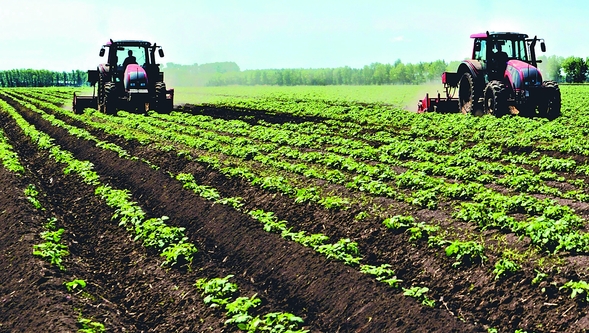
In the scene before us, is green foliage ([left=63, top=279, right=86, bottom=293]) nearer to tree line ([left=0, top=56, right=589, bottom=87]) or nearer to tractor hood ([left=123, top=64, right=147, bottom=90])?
tractor hood ([left=123, top=64, right=147, bottom=90])

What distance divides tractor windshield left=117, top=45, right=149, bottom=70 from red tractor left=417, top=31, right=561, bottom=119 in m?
12.3

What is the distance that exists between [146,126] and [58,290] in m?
15.3

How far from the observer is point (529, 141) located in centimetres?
1684

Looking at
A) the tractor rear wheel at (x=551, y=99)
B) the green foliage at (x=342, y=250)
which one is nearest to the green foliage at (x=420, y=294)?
the green foliage at (x=342, y=250)

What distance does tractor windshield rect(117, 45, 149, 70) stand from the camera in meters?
25.8

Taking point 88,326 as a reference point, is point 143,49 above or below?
above

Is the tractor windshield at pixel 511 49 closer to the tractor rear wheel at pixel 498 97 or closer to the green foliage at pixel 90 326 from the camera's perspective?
the tractor rear wheel at pixel 498 97

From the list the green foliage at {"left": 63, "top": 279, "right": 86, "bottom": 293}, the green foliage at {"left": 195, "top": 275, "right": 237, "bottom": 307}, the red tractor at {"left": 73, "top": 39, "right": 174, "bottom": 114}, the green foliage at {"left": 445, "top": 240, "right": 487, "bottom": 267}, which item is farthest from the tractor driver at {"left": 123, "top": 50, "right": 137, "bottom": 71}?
the green foliage at {"left": 445, "top": 240, "right": 487, "bottom": 267}

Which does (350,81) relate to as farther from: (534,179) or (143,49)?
(534,179)

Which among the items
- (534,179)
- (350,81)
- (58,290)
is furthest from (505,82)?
(350,81)

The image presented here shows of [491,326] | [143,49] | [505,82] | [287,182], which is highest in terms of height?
[143,49]

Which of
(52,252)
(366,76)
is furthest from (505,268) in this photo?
(366,76)

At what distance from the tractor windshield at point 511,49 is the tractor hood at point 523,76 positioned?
2.18 feet

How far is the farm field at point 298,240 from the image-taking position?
646 centimetres
